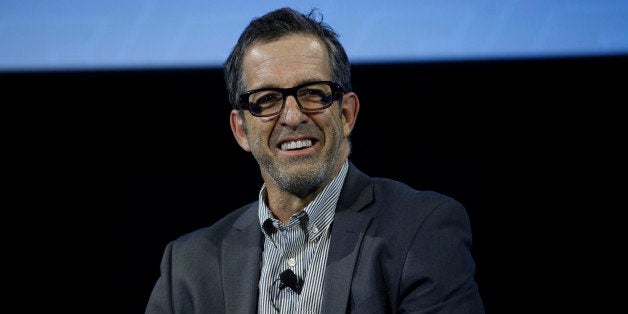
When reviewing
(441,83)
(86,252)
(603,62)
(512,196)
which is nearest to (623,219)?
(512,196)

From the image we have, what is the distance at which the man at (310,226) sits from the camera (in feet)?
5.73

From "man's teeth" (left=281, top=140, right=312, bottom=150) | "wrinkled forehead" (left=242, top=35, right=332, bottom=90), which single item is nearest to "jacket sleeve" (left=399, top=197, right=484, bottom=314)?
"man's teeth" (left=281, top=140, right=312, bottom=150)

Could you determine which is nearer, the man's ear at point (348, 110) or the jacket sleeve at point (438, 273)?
the jacket sleeve at point (438, 273)

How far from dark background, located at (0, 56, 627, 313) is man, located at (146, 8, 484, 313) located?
2.30 feet

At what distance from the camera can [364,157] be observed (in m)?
2.74

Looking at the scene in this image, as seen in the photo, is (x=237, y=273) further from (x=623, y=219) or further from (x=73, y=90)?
(x=623, y=219)

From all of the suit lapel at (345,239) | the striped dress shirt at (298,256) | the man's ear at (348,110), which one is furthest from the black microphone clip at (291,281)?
the man's ear at (348,110)

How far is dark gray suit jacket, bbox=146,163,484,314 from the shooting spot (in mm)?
1727

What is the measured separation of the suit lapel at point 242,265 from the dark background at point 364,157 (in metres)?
0.80

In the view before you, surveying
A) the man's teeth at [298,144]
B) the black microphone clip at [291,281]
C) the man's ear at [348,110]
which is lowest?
the black microphone clip at [291,281]

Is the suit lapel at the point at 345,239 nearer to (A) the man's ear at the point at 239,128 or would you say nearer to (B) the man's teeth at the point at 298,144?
(B) the man's teeth at the point at 298,144

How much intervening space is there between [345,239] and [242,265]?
322mm

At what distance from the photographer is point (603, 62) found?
2539 mm

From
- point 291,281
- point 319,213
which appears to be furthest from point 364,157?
point 291,281
